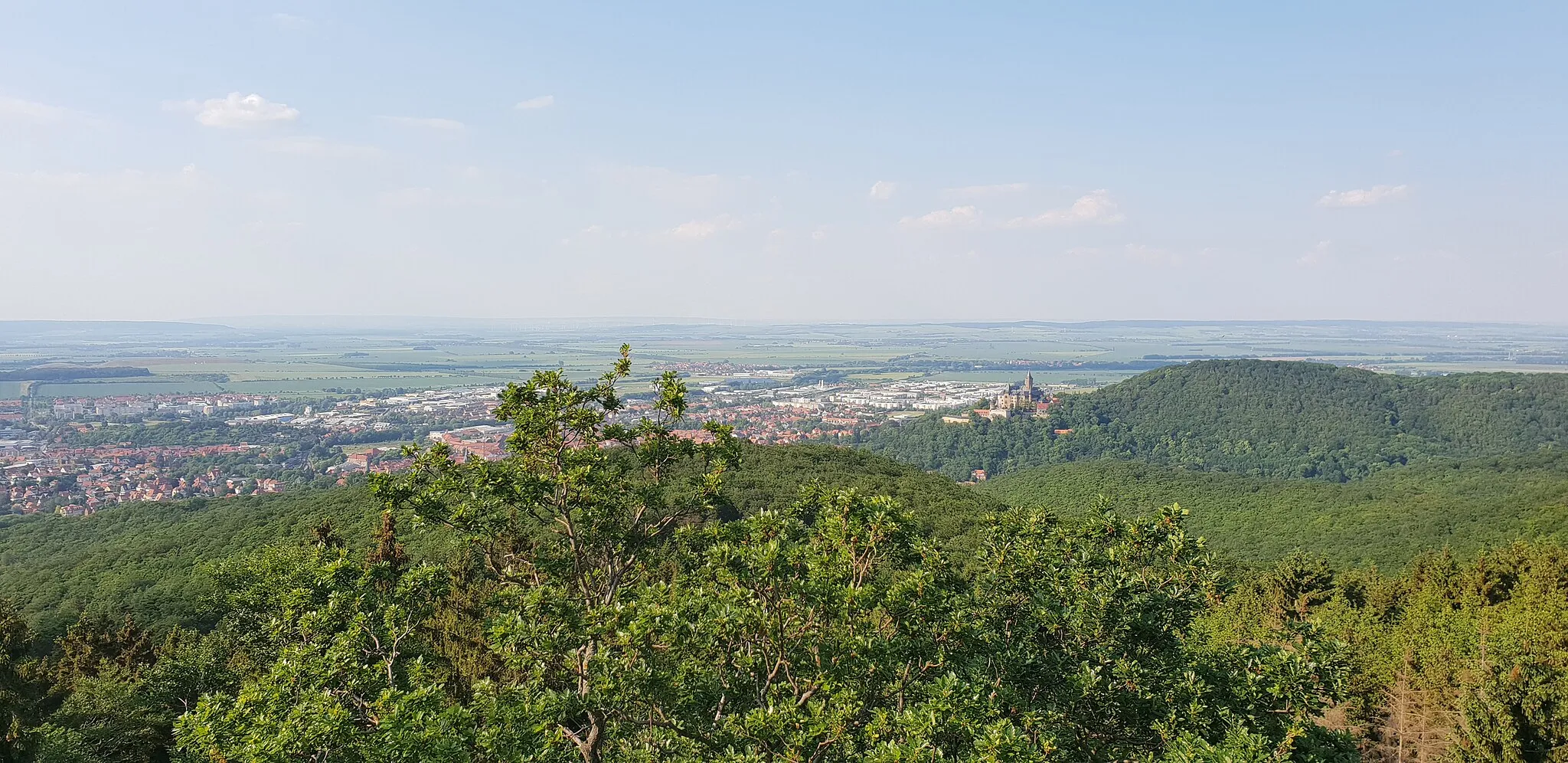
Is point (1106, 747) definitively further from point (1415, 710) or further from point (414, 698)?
point (1415, 710)

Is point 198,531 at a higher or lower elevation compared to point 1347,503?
Result: higher

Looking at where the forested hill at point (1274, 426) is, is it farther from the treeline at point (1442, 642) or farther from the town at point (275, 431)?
the treeline at point (1442, 642)

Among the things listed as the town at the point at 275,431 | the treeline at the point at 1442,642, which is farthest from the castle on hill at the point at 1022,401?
the treeline at the point at 1442,642

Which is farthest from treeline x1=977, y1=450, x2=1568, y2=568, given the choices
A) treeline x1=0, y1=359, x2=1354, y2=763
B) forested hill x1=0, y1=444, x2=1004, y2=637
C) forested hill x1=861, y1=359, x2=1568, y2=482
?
treeline x1=0, y1=359, x2=1354, y2=763

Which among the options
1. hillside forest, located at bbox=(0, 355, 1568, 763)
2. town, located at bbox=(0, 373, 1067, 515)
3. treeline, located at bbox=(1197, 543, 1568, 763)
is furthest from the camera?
town, located at bbox=(0, 373, 1067, 515)

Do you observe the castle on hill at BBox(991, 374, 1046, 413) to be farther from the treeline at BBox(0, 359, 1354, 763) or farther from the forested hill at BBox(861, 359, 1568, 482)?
the treeline at BBox(0, 359, 1354, 763)

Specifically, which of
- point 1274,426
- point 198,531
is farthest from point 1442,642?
point 1274,426

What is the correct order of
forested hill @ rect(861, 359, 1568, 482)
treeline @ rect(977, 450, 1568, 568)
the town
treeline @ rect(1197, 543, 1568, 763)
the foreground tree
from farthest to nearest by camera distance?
1. forested hill @ rect(861, 359, 1568, 482)
2. the town
3. treeline @ rect(977, 450, 1568, 568)
4. treeline @ rect(1197, 543, 1568, 763)
5. the foreground tree

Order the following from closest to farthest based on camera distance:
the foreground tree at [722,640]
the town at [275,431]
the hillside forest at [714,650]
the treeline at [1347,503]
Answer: the foreground tree at [722,640], the hillside forest at [714,650], the treeline at [1347,503], the town at [275,431]

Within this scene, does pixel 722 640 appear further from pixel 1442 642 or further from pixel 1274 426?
pixel 1274 426
